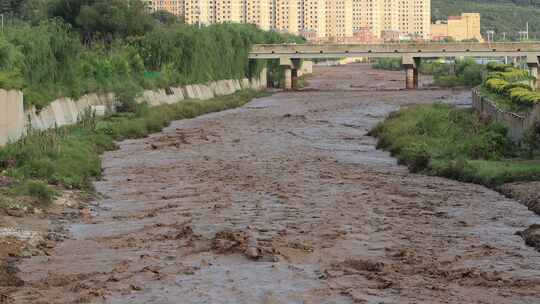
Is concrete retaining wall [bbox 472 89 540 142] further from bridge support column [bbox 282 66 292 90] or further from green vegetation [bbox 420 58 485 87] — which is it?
bridge support column [bbox 282 66 292 90]

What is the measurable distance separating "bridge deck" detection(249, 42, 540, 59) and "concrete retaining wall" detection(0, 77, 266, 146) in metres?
Answer: 19.5

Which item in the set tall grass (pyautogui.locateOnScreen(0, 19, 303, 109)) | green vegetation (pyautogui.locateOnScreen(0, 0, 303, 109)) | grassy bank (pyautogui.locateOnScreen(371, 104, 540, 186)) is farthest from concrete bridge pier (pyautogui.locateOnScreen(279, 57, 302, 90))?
grassy bank (pyautogui.locateOnScreen(371, 104, 540, 186))

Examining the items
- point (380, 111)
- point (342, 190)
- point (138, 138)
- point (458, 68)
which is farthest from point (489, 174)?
point (458, 68)

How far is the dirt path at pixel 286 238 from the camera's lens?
1847 centimetres

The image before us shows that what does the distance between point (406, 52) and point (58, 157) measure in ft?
251

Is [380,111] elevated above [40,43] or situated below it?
below

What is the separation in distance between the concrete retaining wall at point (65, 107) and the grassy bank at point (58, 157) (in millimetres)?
783

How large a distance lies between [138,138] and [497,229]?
88.9 feet

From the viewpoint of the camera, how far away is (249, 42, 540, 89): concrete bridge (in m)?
104

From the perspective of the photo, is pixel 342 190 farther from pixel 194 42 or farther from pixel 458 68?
pixel 458 68

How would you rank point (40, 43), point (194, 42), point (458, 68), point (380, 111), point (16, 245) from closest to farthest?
point (16, 245), point (40, 43), point (380, 111), point (194, 42), point (458, 68)

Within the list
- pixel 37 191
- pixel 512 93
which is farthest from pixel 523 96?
pixel 37 191

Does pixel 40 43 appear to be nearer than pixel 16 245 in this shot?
No

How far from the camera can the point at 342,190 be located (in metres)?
30.1
